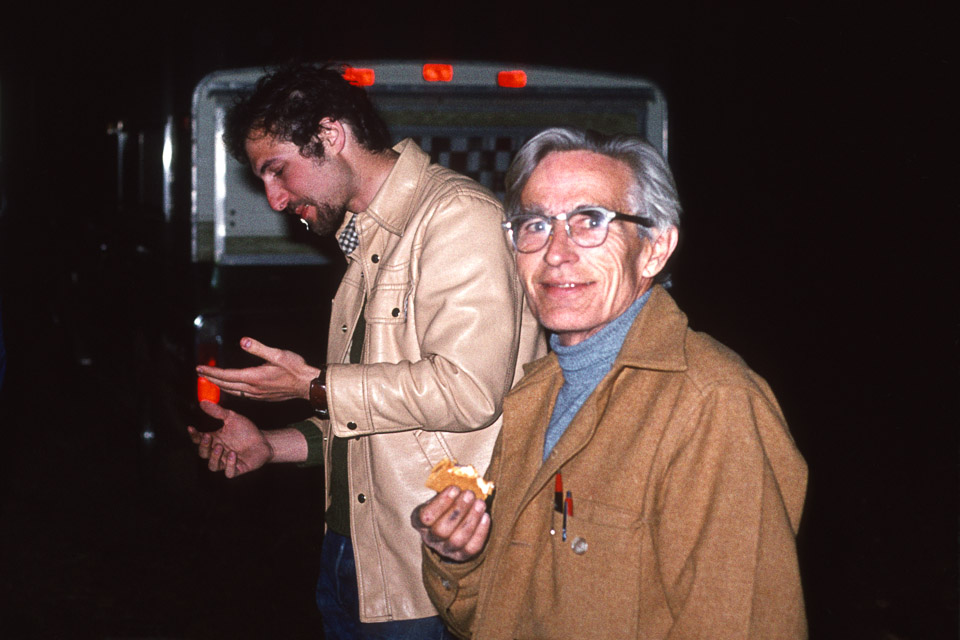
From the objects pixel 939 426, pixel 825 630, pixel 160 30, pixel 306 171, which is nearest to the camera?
pixel 306 171

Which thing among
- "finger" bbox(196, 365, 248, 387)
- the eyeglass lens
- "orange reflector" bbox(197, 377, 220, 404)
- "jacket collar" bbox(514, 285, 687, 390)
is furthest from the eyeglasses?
"orange reflector" bbox(197, 377, 220, 404)

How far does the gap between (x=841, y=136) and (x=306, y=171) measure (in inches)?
358

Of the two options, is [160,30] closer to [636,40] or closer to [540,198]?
[636,40]

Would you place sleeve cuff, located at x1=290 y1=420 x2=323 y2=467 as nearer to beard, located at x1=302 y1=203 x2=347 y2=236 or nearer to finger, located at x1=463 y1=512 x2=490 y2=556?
beard, located at x1=302 y1=203 x2=347 y2=236

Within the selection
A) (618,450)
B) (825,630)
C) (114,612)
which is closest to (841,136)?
(825,630)

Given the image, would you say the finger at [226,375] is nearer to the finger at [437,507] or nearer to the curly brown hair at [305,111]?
the curly brown hair at [305,111]

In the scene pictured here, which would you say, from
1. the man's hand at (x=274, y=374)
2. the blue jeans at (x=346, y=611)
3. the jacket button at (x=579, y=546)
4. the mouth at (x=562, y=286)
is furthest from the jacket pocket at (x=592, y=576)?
the man's hand at (x=274, y=374)

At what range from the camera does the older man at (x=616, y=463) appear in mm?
1665

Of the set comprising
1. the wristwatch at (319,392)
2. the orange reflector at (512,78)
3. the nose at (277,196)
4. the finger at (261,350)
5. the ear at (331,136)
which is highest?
the orange reflector at (512,78)

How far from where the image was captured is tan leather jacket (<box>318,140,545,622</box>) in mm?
2404

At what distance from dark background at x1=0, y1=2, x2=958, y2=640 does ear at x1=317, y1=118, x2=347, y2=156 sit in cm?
271

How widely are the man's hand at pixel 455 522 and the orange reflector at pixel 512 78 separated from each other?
3.96m

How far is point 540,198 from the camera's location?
2113 millimetres

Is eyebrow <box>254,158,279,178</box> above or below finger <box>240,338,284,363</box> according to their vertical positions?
above
